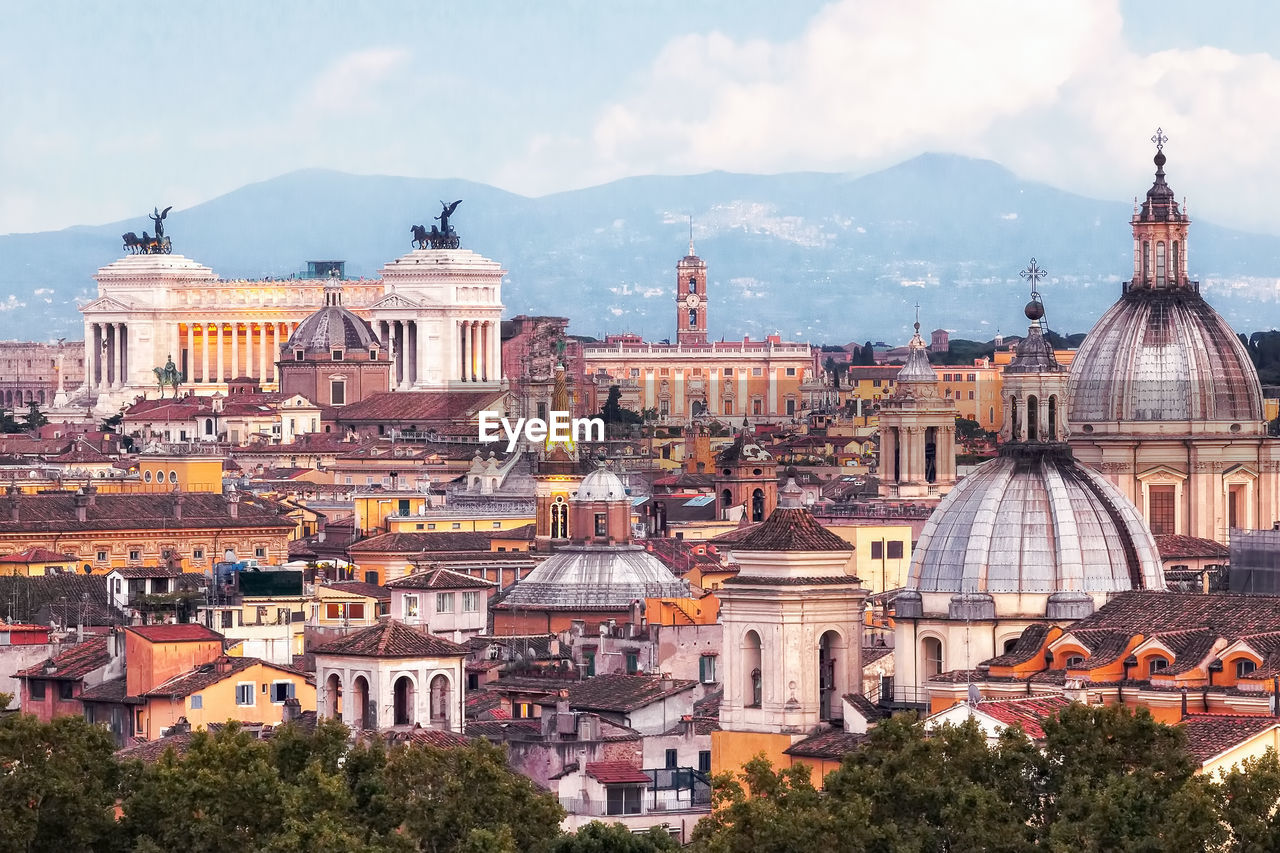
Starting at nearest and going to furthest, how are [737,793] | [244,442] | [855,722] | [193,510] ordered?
[737,793], [855,722], [193,510], [244,442]

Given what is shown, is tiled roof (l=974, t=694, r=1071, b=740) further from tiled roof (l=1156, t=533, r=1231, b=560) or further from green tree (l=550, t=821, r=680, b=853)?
tiled roof (l=1156, t=533, r=1231, b=560)

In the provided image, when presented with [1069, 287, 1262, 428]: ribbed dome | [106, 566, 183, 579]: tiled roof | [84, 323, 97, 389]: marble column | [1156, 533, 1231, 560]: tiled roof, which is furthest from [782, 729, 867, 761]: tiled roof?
[84, 323, 97, 389]: marble column

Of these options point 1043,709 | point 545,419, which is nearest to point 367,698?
point 1043,709

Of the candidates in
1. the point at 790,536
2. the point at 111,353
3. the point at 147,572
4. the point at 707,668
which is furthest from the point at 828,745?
the point at 111,353

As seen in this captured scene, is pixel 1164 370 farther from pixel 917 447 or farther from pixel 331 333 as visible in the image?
pixel 331 333

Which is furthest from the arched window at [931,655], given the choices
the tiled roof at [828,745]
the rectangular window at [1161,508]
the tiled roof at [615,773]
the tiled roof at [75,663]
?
the rectangular window at [1161,508]

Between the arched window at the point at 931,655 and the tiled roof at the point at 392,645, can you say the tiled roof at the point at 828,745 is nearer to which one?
the arched window at the point at 931,655

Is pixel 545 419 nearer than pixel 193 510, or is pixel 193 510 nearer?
pixel 193 510

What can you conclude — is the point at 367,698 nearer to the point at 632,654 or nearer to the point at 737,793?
the point at 632,654
